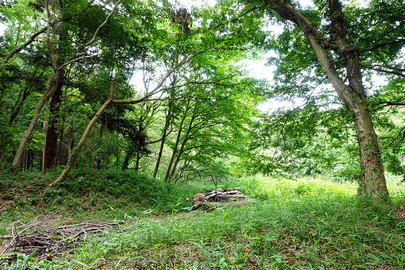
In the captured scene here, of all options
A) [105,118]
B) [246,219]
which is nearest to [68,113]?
[105,118]

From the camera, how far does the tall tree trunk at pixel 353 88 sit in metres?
3.19

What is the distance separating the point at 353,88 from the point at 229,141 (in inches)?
276

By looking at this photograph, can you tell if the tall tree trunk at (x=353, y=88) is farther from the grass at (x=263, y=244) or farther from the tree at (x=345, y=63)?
the grass at (x=263, y=244)

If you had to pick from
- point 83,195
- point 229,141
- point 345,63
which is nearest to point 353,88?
point 345,63

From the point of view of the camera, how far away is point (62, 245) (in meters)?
3.17

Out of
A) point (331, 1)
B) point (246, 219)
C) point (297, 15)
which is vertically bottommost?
point (246, 219)

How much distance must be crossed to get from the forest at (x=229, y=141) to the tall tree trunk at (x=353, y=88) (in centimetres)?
2

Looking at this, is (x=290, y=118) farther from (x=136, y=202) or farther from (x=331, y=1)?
(x=136, y=202)

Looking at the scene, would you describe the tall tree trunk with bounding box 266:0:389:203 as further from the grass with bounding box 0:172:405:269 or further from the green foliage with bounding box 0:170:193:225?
the green foliage with bounding box 0:170:193:225

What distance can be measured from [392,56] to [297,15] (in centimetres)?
250

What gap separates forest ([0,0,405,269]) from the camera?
2268 mm

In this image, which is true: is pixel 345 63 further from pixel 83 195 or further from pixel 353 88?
pixel 83 195

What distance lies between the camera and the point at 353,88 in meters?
3.56

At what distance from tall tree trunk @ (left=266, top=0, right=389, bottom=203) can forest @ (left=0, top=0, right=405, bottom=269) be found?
0.08ft
